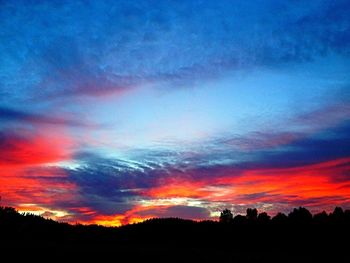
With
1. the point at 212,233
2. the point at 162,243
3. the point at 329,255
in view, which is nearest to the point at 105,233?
the point at 162,243

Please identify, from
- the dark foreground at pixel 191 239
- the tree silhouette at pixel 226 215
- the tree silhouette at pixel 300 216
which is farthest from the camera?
the tree silhouette at pixel 226 215

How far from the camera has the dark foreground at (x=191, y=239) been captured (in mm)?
20250

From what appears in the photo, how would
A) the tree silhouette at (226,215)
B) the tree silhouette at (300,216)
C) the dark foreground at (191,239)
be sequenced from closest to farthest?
the dark foreground at (191,239) < the tree silhouette at (300,216) < the tree silhouette at (226,215)

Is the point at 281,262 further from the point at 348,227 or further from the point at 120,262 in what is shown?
the point at 348,227

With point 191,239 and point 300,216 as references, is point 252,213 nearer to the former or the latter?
point 300,216

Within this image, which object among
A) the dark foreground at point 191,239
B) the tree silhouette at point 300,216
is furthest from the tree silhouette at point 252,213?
the tree silhouette at point 300,216

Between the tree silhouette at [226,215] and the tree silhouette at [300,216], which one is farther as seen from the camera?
the tree silhouette at [226,215]

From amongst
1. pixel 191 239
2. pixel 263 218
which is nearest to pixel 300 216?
pixel 263 218

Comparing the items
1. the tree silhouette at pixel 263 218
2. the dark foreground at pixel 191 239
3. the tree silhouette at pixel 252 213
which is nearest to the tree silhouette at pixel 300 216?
the dark foreground at pixel 191 239

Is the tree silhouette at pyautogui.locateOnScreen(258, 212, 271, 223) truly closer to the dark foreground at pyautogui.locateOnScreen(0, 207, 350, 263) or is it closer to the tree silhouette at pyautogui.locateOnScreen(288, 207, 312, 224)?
the dark foreground at pyautogui.locateOnScreen(0, 207, 350, 263)

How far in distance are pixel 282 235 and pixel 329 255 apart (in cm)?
613

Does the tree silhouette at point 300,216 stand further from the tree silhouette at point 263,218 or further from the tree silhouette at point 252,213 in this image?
the tree silhouette at point 252,213

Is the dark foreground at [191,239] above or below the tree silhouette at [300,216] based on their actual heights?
below

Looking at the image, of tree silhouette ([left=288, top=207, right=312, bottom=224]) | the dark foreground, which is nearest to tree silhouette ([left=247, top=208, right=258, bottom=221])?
the dark foreground
